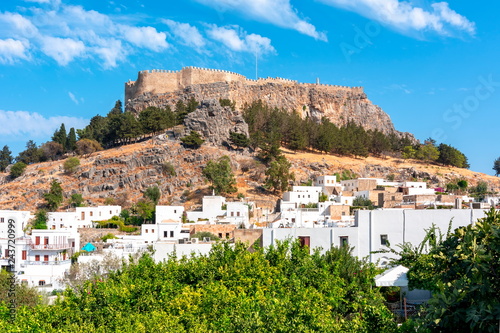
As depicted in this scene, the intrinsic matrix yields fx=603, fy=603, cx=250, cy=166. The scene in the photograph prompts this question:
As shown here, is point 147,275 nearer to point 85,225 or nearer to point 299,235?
point 299,235

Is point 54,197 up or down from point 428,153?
down

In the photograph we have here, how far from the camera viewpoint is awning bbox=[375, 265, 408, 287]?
746 inches

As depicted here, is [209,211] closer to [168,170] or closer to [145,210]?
[145,210]

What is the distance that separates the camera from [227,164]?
5950 cm

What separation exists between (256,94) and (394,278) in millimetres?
65677

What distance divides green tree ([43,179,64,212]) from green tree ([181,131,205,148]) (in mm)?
14414

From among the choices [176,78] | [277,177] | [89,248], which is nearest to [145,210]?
[89,248]

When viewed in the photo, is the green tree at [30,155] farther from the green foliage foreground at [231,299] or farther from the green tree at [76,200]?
the green foliage foreground at [231,299]

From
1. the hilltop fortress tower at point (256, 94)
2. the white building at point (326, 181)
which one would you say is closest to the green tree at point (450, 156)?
the hilltop fortress tower at point (256, 94)

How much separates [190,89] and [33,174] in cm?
2335

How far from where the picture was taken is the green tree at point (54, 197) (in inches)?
2238

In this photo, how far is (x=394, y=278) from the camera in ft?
63.3

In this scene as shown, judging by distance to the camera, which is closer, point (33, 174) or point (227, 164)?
point (227, 164)

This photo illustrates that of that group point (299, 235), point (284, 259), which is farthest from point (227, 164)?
point (284, 259)
